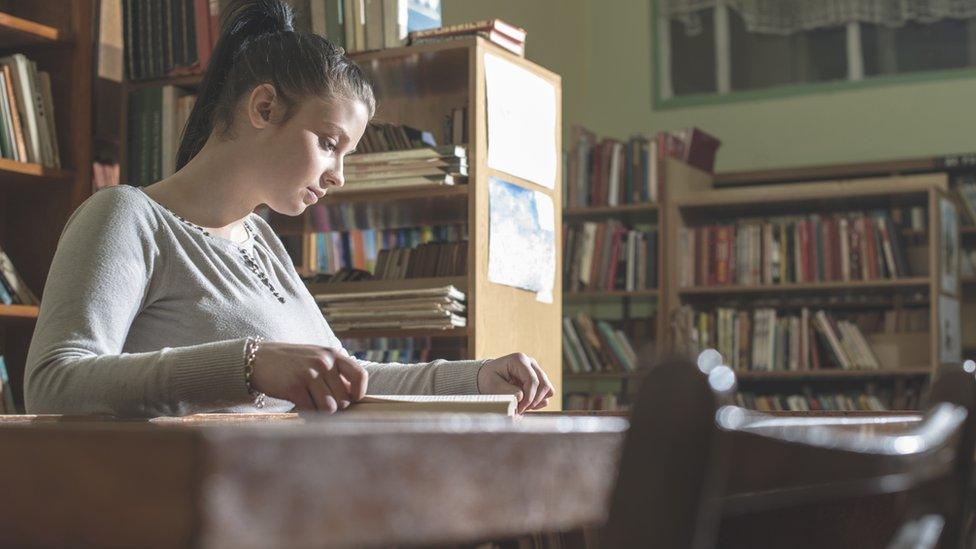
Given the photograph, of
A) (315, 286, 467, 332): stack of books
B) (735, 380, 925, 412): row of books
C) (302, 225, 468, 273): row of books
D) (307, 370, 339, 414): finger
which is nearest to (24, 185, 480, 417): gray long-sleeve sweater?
(307, 370, 339, 414): finger

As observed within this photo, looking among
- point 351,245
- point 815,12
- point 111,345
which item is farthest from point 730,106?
point 111,345

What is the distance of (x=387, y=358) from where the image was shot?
2906mm

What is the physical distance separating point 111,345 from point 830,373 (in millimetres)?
4235

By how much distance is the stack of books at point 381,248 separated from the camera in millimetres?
2867

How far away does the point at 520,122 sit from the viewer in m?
2.89

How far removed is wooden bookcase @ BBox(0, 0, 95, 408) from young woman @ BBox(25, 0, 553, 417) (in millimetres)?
1205

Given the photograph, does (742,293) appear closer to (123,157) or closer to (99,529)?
(123,157)

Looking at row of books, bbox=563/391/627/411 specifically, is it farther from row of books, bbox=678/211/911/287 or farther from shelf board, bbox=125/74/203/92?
shelf board, bbox=125/74/203/92

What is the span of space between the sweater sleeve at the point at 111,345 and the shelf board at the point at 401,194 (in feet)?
4.54

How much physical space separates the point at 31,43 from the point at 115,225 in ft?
5.68

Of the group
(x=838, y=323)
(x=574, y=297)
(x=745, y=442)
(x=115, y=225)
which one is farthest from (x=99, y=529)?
(x=574, y=297)

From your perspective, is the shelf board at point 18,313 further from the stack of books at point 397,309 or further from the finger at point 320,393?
the finger at point 320,393

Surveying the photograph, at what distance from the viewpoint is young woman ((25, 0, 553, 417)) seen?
3.53 ft

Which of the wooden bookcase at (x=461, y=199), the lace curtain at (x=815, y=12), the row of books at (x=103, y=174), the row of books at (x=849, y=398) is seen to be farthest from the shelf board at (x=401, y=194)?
the lace curtain at (x=815, y=12)
